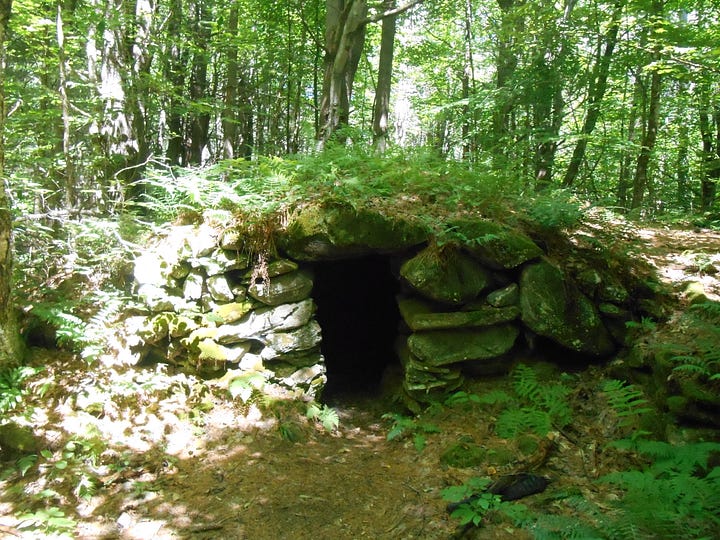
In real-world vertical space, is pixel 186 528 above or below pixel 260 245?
below

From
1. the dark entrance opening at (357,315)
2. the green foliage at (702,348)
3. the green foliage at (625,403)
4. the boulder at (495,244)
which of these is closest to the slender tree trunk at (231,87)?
the dark entrance opening at (357,315)

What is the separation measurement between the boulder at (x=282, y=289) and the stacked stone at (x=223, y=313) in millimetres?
12

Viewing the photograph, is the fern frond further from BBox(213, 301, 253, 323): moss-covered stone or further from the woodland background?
BBox(213, 301, 253, 323): moss-covered stone

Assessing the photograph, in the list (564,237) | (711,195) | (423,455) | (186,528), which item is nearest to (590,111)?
(711,195)

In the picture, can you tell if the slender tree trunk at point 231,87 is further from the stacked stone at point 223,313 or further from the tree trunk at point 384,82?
the stacked stone at point 223,313

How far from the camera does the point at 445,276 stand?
530cm

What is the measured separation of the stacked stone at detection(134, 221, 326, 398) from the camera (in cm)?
507

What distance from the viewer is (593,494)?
11.7ft

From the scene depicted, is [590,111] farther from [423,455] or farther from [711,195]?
[423,455]

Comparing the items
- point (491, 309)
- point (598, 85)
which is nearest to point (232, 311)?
point (491, 309)

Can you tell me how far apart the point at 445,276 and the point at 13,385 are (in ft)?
14.9

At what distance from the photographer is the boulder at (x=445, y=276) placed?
17.3 feet

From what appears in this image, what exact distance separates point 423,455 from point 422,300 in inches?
77.1

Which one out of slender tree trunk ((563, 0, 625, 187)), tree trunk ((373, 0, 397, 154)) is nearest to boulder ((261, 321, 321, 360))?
tree trunk ((373, 0, 397, 154))
